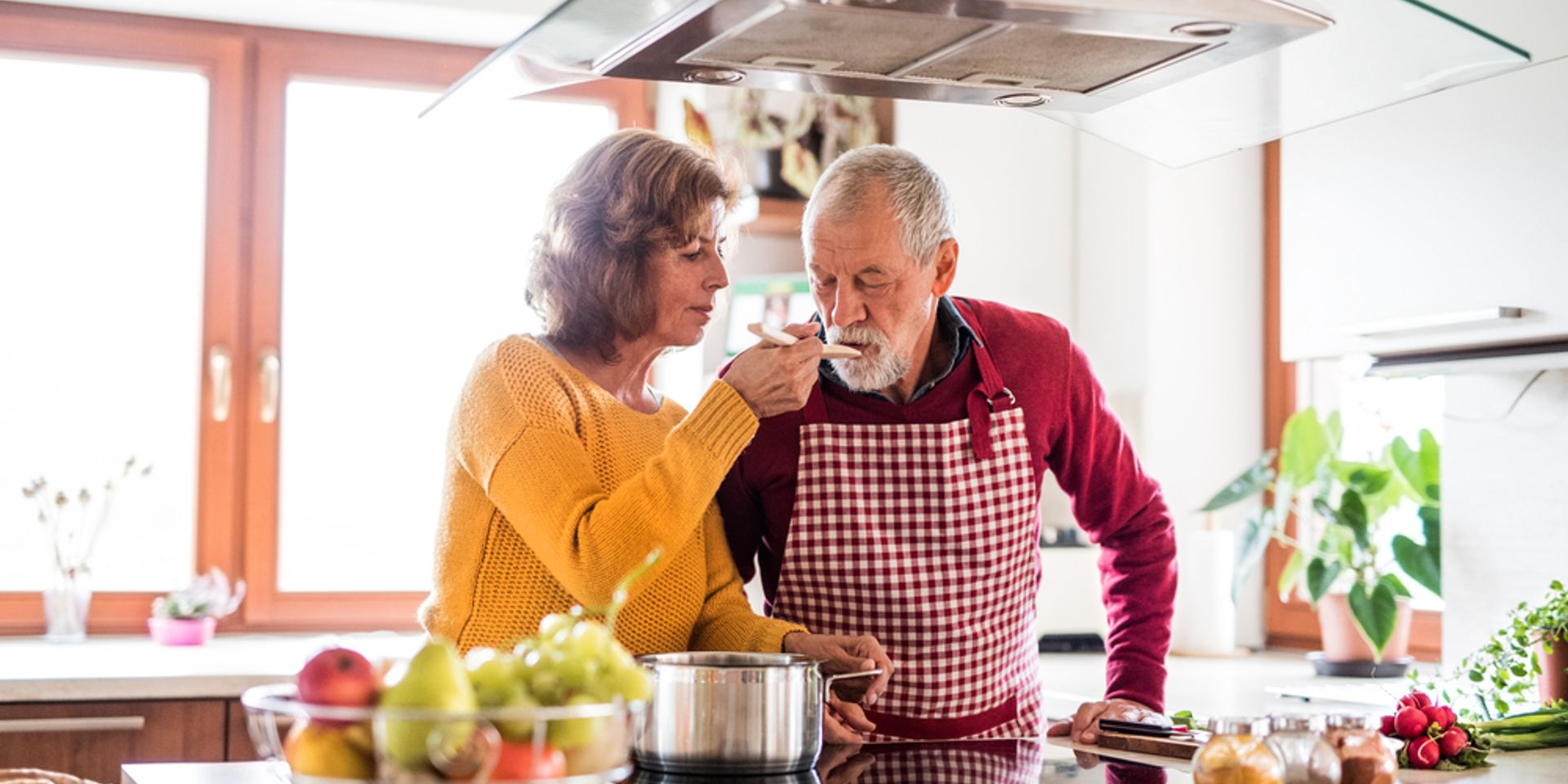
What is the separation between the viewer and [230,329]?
3.42 meters

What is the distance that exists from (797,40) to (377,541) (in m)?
2.46

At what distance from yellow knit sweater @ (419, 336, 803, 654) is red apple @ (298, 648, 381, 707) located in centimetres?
56

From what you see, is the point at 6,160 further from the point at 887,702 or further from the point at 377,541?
the point at 887,702

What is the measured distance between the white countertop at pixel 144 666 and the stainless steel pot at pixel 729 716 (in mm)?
1165

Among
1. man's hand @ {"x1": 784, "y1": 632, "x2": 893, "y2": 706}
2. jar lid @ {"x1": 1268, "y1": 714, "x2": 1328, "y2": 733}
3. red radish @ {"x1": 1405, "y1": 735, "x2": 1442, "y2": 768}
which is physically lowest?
red radish @ {"x1": 1405, "y1": 735, "x2": 1442, "y2": 768}

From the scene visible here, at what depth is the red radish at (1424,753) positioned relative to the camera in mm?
1585

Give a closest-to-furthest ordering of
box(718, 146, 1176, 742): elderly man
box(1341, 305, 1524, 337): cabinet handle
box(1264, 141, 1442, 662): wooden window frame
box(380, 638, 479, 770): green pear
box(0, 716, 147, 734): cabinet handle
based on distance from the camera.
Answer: box(380, 638, 479, 770): green pear
box(718, 146, 1176, 742): elderly man
box(1341, 305, 1524, 337): cabinet handle
box(0, 716, 147, 734): cabinet handle
box(1264, 141, 1442, 662): wooden window frame

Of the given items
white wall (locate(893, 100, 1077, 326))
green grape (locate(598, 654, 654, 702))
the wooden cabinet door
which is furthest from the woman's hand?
white wall (locate(893, 100, 1077, 326))

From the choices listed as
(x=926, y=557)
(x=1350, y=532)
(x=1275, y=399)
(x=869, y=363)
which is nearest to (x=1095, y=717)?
(x=926, y=557)

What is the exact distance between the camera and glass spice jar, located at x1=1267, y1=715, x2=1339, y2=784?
4.15 ft

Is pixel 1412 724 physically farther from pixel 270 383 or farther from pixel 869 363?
pixel 270 383

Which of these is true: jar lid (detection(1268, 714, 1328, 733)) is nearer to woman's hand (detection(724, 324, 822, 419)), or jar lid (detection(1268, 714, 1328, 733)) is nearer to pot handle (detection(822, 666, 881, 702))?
pot handle (detection(822, 666, 881, 702))

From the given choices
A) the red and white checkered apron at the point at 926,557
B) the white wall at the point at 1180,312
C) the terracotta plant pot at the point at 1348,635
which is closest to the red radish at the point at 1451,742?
the red and white checkered apron at the point at 926,557

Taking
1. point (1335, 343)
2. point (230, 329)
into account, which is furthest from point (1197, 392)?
point (230, 329)
